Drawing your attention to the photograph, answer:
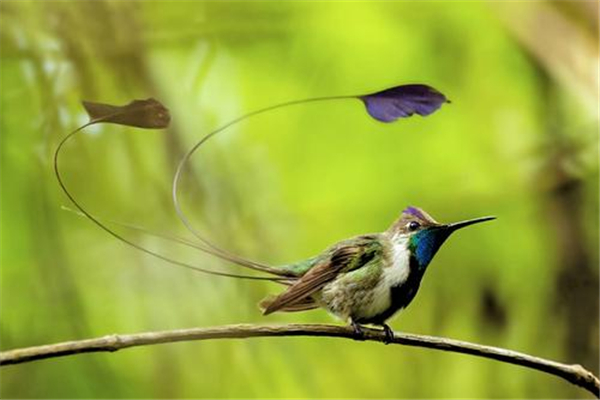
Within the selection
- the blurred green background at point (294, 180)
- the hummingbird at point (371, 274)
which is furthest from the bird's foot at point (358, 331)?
the blurred green background at point (294, 180)

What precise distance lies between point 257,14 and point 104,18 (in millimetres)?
Answer: 190

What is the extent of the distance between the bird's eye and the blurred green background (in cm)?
29

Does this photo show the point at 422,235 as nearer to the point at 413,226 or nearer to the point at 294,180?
the point at 413,226

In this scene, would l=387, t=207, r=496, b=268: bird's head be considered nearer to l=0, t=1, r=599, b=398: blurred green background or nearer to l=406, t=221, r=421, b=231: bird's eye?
l=406, t=221, r=421, b=231: bird's eye

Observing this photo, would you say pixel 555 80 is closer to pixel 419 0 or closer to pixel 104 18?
pixel 419 0

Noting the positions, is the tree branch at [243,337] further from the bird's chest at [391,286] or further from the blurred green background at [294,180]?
the blurred green background at [294,180]

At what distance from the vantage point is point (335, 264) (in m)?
0.59

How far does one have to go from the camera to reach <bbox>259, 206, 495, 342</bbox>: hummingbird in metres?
0.57

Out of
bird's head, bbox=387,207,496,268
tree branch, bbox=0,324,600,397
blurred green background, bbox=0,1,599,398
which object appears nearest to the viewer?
tree branch, bbox=0,324,600,397

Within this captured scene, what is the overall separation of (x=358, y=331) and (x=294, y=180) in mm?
454

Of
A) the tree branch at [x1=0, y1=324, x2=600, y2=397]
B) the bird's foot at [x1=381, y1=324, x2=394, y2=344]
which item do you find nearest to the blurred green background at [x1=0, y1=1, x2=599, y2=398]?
the bird's foot at [x1=381, y1=324, x2=394, y2=344]

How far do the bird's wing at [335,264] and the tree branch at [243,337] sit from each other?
0.11 feet

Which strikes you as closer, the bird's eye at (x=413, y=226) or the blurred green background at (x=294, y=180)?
the bird's eye at (x=413, y=226)

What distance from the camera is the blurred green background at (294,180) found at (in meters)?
0.92
